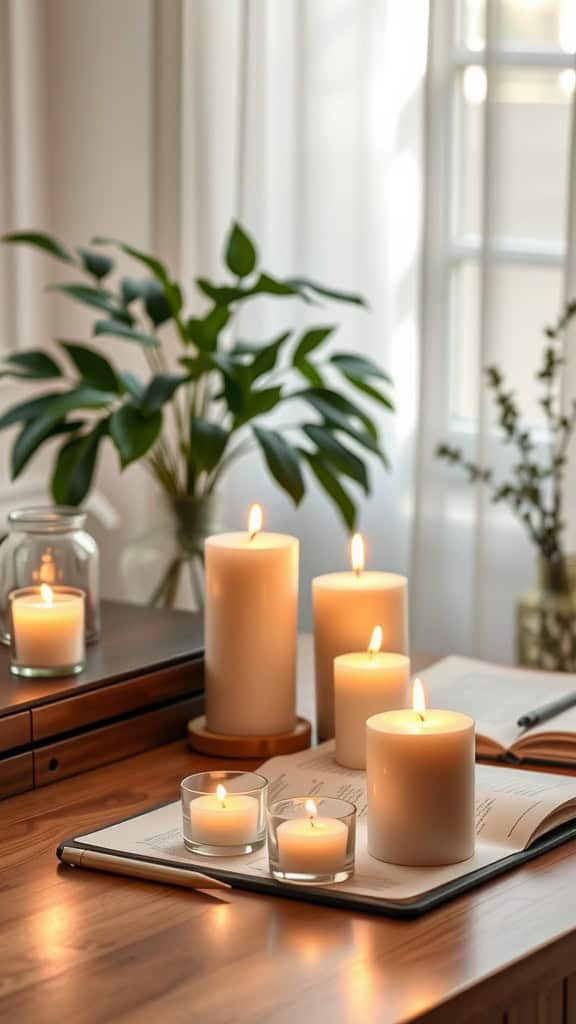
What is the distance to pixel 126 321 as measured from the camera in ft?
8.34

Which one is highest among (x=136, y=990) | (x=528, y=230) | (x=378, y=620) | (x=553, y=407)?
(x=528, y=230)

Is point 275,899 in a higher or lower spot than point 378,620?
lower

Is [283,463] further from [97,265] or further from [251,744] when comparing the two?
[251,744]

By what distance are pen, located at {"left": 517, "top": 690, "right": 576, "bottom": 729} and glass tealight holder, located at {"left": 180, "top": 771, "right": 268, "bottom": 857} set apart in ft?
1.24

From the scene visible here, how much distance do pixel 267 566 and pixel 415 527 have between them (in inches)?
55.3

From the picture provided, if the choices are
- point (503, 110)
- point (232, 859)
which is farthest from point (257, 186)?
point (232, 859)

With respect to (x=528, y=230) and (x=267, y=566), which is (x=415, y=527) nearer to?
(x=528, y=230)

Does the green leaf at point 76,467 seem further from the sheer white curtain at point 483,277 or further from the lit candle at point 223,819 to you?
the lit candle at point 223,819

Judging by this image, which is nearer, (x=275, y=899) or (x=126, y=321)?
(x=275, y=899)

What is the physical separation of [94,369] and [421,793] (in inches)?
55.3

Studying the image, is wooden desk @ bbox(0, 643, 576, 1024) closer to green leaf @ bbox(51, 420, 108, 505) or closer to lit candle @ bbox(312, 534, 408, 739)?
lit candle @ bbox(312, 534, 408, 739)

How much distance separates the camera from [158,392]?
2377mm

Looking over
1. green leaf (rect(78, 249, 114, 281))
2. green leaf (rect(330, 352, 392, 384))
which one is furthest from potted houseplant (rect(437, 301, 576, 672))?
green leaf (rect(78, 249, 114, 281))

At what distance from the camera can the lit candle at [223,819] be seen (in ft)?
3.88
